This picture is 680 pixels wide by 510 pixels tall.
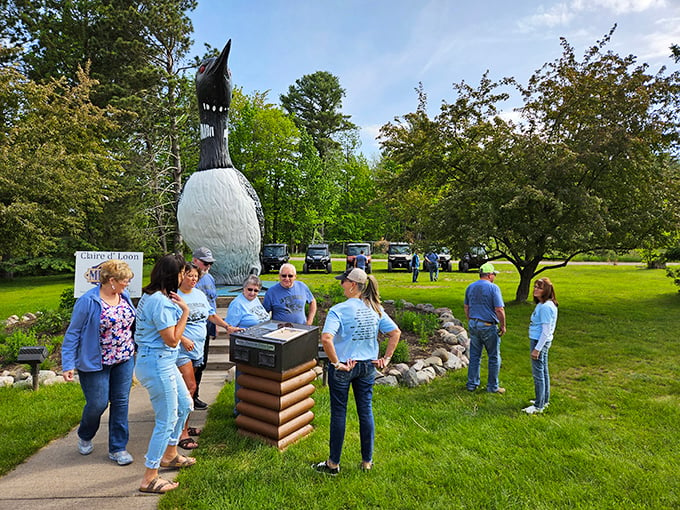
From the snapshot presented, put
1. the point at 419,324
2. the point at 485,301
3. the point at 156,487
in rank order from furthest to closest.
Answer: the point at 419,324 < the point at 485,301 < the point at 156,487

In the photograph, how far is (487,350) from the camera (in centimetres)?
476

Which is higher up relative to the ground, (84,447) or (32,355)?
(32,355)

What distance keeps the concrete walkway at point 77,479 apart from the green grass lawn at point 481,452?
0.88 ft

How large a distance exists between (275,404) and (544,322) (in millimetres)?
2827

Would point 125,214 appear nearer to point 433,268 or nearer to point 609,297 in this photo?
point 433,268

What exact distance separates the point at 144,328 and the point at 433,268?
14.7 m

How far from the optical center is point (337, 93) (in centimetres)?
3878

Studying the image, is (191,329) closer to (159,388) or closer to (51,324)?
(159,388)

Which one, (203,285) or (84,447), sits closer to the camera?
(84,447)

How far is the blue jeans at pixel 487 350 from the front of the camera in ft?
15.5

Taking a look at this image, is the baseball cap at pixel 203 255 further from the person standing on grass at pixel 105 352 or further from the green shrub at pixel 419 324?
the green shrub at pixel 419 324

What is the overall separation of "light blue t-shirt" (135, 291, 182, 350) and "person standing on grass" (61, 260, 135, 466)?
0.44 m

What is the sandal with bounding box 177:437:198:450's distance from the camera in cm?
332

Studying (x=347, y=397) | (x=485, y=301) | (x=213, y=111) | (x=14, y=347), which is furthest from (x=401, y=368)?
(x=213, y=111)
